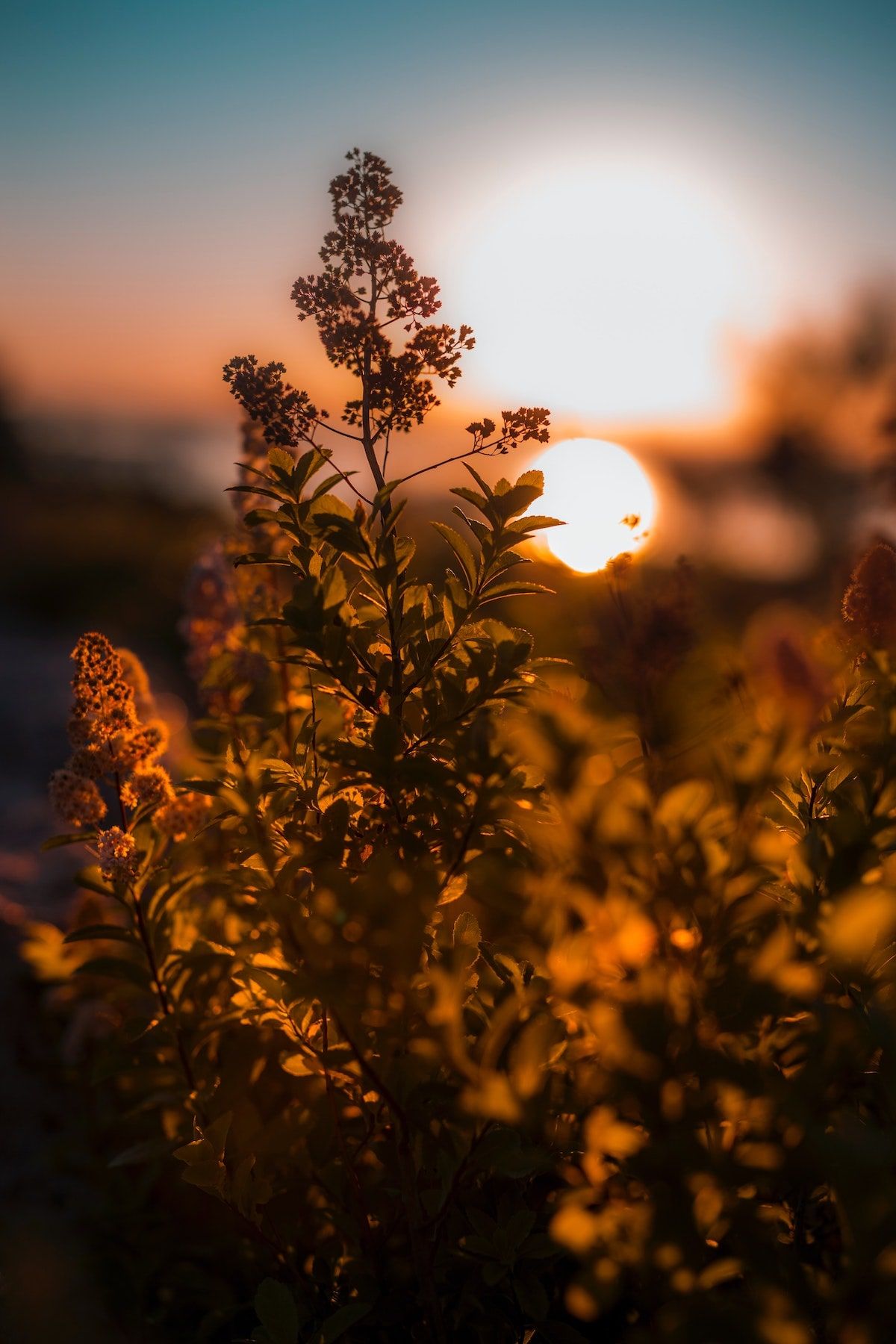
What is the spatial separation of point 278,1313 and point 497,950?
2.53ft

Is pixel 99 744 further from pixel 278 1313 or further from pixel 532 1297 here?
pixel 532 1297

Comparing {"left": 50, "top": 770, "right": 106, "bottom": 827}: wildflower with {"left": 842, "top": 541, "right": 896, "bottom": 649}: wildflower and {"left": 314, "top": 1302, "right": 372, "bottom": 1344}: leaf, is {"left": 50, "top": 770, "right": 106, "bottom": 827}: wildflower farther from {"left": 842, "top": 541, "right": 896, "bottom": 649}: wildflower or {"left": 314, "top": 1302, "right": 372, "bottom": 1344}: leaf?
{"left": 842, "top": 541, "right": 896, "bottom": 649}: wildflower

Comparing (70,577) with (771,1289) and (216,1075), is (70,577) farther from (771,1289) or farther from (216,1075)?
(771,1289)

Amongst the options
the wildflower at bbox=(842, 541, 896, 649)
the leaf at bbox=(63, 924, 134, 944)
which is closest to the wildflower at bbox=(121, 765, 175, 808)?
the leaf at bbox=(63, 924, 134, 944)

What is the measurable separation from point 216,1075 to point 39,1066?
3053 mm

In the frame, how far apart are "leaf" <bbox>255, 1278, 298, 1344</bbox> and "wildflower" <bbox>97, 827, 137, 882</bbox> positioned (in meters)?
0.95

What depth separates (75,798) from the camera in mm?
2252

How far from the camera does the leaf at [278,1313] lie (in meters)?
1.64

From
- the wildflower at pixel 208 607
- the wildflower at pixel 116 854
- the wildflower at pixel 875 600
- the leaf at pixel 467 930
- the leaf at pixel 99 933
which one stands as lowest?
the leaf at pixel 467 930

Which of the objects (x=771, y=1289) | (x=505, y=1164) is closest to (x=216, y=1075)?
(x=505, y=1164)

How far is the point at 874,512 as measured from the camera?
3277mm

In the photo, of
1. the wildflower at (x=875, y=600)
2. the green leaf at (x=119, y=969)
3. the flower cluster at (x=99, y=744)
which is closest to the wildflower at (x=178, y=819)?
the flower cluster at (x=99, y=744)

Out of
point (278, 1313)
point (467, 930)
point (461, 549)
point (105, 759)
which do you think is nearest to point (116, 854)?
point (105, 759)

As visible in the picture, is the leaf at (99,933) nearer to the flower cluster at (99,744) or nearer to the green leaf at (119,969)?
the green leaf at (119,969)
